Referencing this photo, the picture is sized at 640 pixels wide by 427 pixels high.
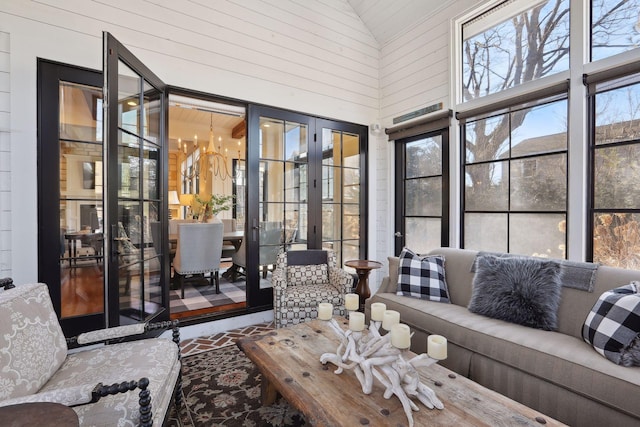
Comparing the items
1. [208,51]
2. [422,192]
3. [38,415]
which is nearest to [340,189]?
[422,192]

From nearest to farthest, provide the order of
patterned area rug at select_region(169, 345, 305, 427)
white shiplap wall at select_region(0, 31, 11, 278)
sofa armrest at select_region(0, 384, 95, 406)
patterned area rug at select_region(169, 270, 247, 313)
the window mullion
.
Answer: sofa armrest at select_region(0, 384, 95, 406) → patterned area rug at select_region(169, 345, 305, 427) → white shiplap wall at select_region(0, 31, 11, 278) → the window mullion → patterned area rug at select_region(169, 270, 247, 313)

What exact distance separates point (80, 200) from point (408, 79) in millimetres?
3841

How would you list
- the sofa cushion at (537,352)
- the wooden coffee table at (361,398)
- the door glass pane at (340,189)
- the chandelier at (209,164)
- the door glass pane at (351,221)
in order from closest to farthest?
A: 1. the wooden coffee table at (361,398)
2. the sofa cushion at (537,352)
3. the door glass pane at (340,189)
4. the door glass pane at (351,221)
5. the chandelier at (209,164)

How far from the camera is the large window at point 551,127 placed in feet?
7.79

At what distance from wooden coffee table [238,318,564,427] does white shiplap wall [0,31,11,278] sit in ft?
6.55

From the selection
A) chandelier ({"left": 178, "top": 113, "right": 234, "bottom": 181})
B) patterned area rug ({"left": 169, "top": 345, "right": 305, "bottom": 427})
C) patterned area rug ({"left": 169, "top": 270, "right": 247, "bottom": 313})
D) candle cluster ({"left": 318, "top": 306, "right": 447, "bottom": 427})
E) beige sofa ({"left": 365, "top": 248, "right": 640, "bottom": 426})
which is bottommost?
patterned area rug ({"left": 169, "top": 345, "right": 305, "bottom": 427})

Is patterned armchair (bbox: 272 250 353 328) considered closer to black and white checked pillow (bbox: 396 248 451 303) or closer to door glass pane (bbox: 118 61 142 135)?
black and white checked pillow (bbox: 396 248 451 303)

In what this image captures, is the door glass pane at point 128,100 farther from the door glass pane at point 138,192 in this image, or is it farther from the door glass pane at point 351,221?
the door glass pane at point 351,221

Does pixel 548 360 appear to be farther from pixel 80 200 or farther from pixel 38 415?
pixel 80 200

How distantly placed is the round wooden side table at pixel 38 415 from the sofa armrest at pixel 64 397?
0.06 m

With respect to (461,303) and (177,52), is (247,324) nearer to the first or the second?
(461,303)

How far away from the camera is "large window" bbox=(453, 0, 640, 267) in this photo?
237 centimetres

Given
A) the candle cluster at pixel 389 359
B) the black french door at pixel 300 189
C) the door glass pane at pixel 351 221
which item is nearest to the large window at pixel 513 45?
the black french door at pixel 300 189

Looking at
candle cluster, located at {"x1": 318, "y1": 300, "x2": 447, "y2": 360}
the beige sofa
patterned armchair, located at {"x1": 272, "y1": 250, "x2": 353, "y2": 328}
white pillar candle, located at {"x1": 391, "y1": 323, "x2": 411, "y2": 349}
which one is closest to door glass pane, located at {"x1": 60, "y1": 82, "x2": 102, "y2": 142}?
patterned armchair, located at {"x1": 272, "y1": 250, "x2": 353, "y2": 328}
